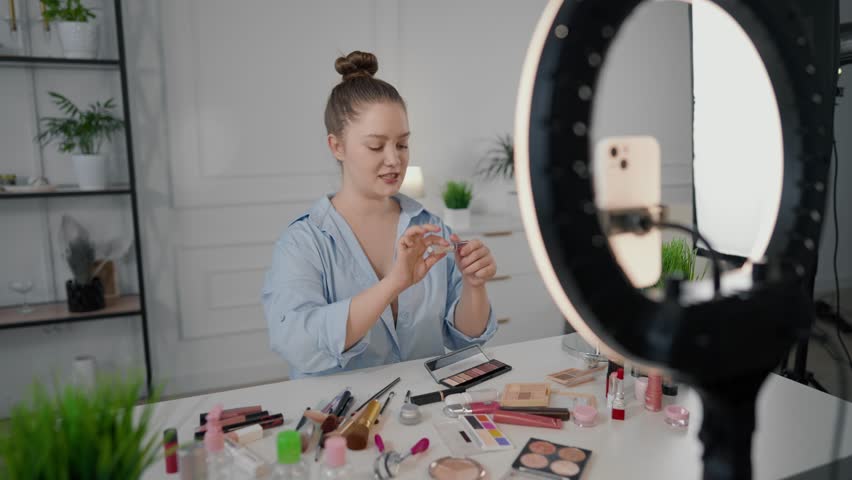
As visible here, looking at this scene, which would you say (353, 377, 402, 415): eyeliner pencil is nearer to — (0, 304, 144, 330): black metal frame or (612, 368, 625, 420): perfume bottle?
(612, 368, 625, 420): perfume bottle

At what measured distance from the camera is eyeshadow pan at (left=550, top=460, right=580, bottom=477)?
81 centimetres

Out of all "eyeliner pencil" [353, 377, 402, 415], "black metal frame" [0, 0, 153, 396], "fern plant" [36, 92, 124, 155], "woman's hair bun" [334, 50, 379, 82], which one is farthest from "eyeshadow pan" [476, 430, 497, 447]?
"fern plant" [36, 92, 124, 155]

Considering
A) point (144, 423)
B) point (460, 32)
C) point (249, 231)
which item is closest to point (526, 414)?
point (144, 423)

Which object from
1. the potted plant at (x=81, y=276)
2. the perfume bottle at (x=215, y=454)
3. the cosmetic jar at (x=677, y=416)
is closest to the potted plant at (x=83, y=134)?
the potted plant at (x=81, y=276)

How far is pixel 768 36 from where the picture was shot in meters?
0.39

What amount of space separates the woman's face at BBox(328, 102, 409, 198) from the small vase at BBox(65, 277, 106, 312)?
1.69m

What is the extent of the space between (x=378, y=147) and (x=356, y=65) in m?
Answer: 0.27

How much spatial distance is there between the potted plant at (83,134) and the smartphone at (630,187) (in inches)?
99.6

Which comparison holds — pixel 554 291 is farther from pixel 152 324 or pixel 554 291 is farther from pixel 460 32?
pixel 460 32

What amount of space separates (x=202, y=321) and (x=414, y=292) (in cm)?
182

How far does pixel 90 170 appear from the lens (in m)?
2.36

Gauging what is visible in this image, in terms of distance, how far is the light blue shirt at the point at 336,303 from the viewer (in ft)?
3.90

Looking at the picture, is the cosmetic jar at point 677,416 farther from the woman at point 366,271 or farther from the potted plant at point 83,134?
the potted plant at point 83,134

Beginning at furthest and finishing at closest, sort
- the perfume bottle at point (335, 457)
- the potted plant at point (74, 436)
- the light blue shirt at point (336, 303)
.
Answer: the light blue shirt at point (336, 303) < the perfume bottle at point (335, 457) < the potted plant at point (74, 436)
